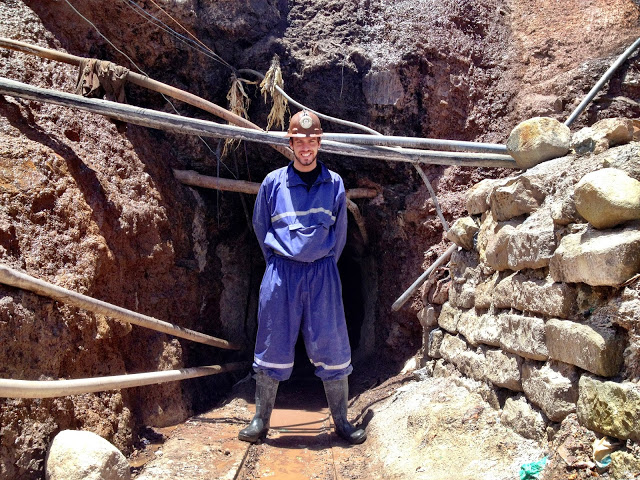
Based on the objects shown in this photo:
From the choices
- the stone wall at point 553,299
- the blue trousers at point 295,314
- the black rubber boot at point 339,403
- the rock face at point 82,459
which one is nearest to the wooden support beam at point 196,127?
the stone wall at point 553,299

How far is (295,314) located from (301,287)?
18 cm

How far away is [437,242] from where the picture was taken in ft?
15.9

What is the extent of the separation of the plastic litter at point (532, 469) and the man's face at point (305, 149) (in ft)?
7.13

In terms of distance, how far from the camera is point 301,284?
11.7 feet

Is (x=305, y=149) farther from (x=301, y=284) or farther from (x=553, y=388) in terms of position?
(x=553, y=388)

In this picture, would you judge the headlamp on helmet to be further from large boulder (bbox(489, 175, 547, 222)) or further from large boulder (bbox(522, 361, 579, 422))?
large boulder (bbox(522, 361, 579, 422))

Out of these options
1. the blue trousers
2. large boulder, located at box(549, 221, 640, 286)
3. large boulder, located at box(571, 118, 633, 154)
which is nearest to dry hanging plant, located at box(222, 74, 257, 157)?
the blue trousers

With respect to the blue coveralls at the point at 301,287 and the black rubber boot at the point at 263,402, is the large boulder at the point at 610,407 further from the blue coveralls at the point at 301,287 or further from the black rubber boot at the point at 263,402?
the black rubber boot at the point at 263,402

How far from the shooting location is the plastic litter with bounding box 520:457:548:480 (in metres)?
2.18

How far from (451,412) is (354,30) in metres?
3.78

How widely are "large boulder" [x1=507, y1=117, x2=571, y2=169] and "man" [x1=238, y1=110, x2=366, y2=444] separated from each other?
119 cm

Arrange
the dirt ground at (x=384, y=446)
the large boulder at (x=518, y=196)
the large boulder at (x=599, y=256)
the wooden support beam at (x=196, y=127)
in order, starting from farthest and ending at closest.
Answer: the wooden support beam at (x=196, y=127) < the large boulder at (x=518, y=196) < the dirt ground at (x=384, y=446) < the large boulder at (x=599, y=256)

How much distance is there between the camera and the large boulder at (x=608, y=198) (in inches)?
79.2

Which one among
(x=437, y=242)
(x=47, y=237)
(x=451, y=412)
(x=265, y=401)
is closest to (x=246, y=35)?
(x=437, y=242)
